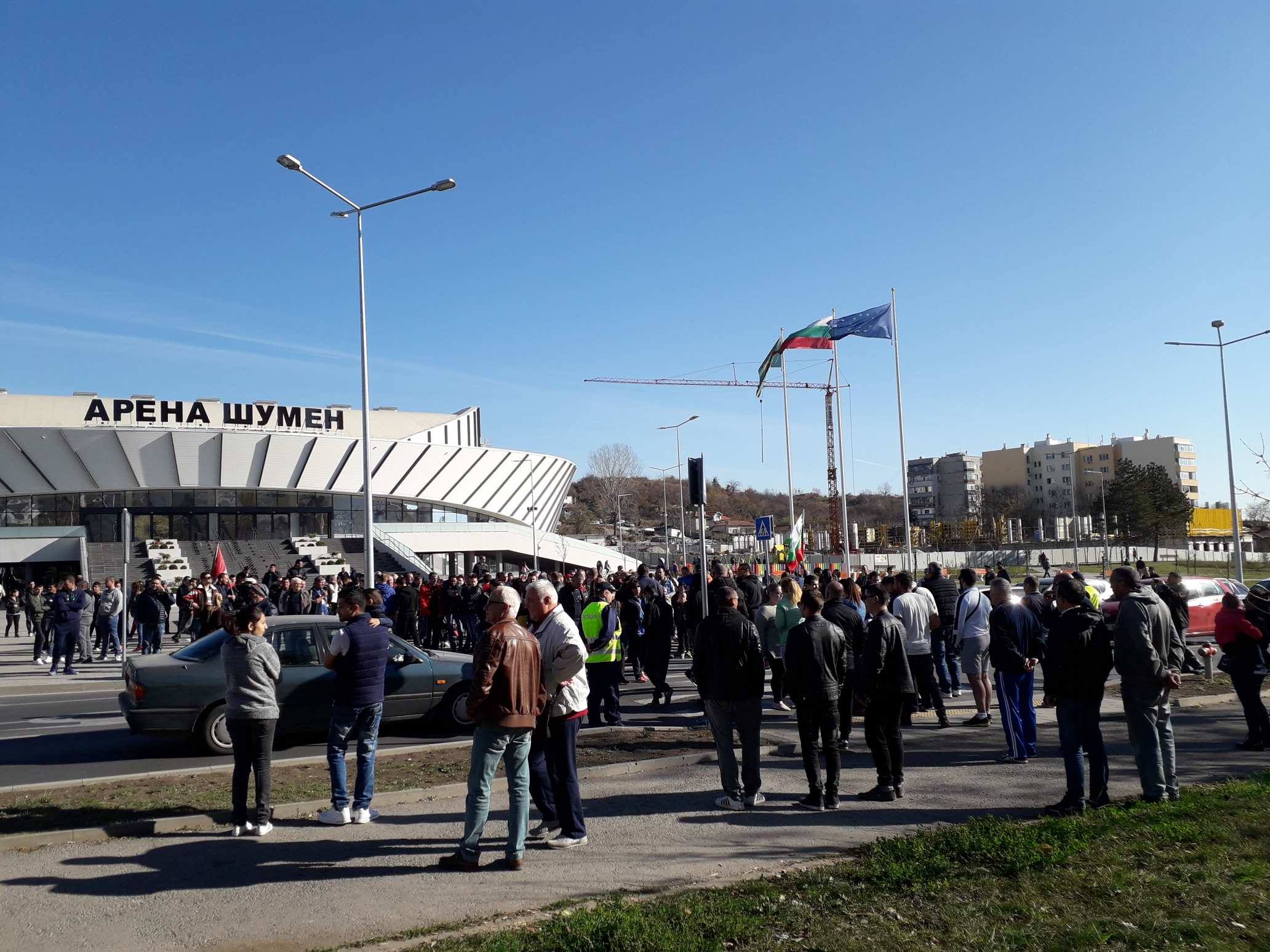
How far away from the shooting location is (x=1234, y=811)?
6652 mm

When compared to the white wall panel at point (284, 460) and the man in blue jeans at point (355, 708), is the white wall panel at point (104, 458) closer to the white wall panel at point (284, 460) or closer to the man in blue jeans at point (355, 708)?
the white wall panel at point (284, 460)

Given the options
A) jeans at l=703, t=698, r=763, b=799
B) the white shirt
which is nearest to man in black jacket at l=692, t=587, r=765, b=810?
jeans at l=703, t=698, r=763, b=799

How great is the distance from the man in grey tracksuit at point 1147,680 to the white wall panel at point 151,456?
189ft

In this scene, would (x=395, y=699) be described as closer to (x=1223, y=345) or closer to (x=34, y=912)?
(x=34, y=912)

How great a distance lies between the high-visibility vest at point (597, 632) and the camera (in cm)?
1144

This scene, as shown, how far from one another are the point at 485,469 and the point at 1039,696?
191ft

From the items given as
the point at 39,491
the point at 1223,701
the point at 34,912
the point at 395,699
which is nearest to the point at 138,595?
the point at 395,699

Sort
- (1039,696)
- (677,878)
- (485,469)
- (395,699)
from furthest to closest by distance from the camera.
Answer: (485,469) → (1039,696) → (395,699) → (677,878)

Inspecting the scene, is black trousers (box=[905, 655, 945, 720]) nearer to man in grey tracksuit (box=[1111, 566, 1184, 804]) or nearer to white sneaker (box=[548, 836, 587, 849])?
man in grey tracksuit (box=[1111, 566, 1184, 804])

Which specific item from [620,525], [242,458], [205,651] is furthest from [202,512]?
[205,651]

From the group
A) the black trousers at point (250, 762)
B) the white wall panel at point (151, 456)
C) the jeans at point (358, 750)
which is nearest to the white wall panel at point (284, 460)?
the white wall panel at point (151, 456)

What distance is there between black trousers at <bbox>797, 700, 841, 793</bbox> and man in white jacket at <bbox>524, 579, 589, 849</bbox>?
1925mm

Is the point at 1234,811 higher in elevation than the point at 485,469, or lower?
lower

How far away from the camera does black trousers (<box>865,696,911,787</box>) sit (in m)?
7.91
